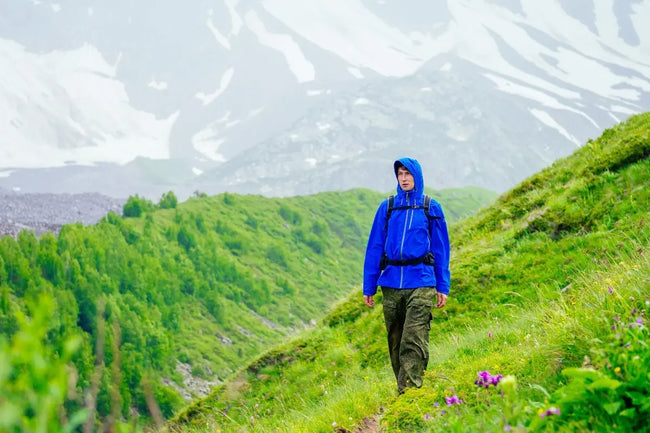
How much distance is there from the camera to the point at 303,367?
1501cm

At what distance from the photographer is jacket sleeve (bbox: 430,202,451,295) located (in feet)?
25.0

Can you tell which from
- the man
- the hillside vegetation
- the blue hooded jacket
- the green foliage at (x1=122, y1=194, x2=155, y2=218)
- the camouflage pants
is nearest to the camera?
the camouflage pants

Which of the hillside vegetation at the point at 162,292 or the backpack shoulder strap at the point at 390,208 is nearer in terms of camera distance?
the backpack shoulder strap at the point at 390,208

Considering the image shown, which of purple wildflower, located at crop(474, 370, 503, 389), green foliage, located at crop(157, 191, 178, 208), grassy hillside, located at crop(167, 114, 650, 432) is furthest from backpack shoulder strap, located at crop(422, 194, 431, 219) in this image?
green foliage, located at crop(157, 191, 178, 208)

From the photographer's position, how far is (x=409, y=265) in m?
7.52

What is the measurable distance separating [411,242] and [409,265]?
303mm

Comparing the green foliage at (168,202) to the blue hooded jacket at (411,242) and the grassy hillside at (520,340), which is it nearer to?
the grassy hillside at (520,340)

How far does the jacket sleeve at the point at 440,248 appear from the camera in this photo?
7609mm

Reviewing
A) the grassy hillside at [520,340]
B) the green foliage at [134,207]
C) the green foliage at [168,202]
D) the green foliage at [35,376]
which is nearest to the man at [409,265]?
the grassy hillside at [520,340]

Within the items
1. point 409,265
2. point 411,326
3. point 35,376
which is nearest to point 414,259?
point 409,265

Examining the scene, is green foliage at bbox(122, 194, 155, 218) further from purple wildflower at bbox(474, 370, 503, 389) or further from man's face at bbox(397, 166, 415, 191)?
purple wildflower at bbox(474, 370, 503, 389)

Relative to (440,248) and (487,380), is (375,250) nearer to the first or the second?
(440,248)

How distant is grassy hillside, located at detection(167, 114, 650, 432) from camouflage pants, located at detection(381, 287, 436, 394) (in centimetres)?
26

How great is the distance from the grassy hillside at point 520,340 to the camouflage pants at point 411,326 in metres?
0.26
